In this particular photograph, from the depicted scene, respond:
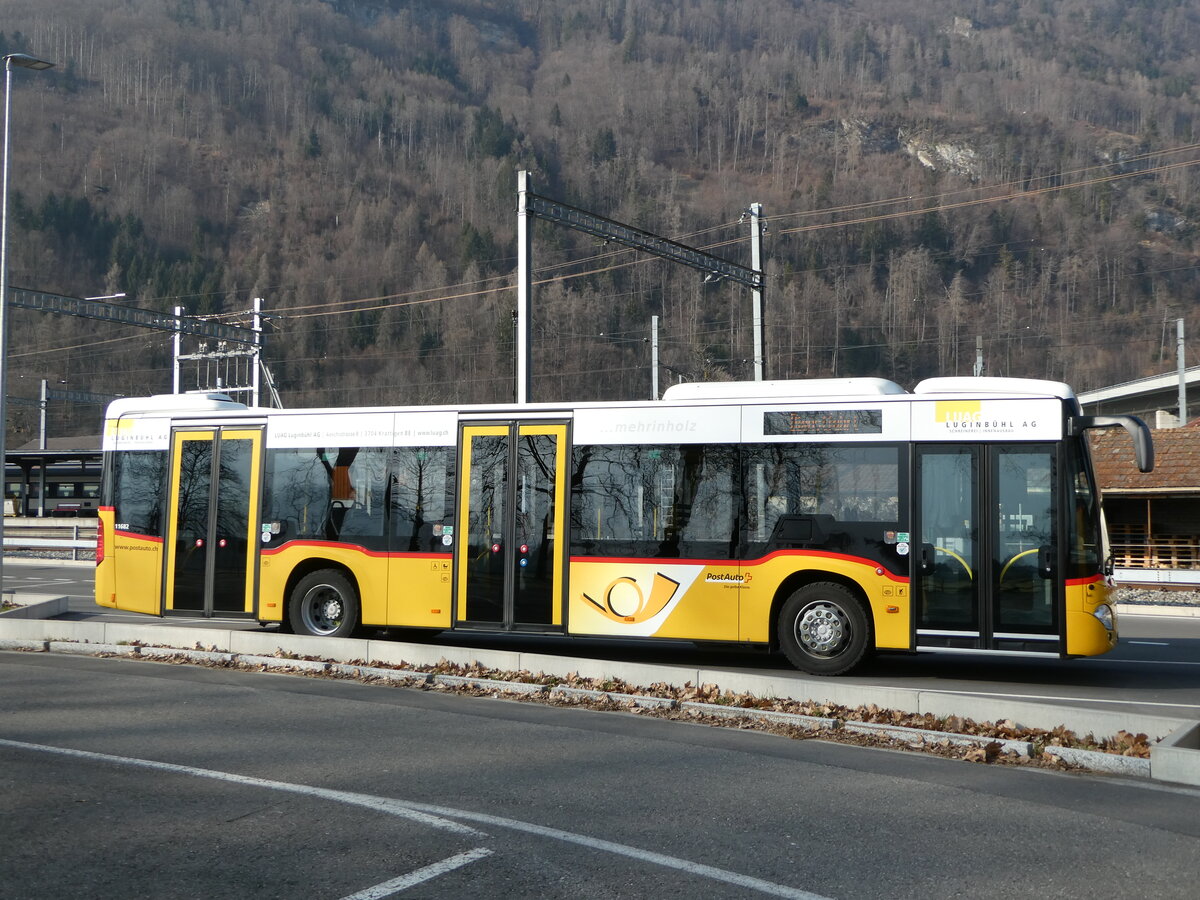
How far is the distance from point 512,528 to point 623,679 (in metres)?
3.23

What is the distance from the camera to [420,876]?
5.62 metres

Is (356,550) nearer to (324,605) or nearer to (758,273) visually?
(324,605)

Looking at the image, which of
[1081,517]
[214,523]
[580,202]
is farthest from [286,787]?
[580,202]

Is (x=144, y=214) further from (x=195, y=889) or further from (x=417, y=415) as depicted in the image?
(x=195, y=889)

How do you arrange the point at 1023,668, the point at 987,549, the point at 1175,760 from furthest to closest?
the point at 1023,668
the point at 987,549
the point at 1175,760

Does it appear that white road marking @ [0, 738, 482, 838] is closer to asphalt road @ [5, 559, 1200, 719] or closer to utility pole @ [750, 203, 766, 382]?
asphalt road @ [5, 559, 1200, 719]

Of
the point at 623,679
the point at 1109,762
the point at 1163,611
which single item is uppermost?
the point at 1163,611

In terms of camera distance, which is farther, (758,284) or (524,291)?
(758,284)

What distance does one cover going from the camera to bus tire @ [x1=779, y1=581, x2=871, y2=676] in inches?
499

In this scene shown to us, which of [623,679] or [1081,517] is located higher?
[1081,517]

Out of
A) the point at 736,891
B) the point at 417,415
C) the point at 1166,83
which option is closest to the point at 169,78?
the point at 1166,83

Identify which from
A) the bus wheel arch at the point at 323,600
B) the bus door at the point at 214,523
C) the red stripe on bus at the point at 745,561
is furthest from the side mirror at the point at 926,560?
the bus door at the point at 214,523

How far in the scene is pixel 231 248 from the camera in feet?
408

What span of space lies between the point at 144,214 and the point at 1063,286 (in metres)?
92.3
